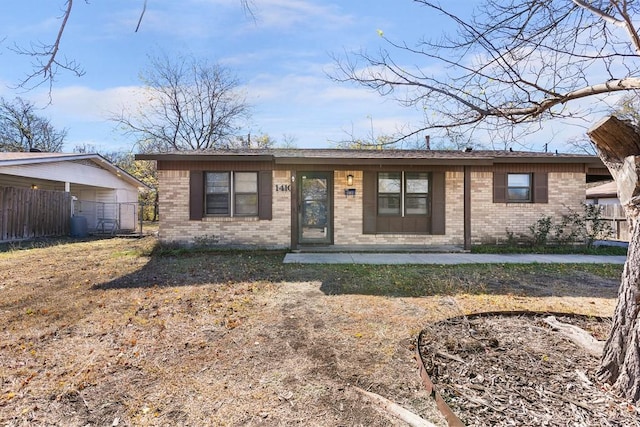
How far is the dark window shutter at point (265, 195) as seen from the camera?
9258mm

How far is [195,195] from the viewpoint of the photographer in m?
9.20

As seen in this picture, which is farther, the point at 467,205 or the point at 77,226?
the point at 77,226

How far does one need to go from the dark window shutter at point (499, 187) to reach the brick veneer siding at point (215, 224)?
6.28m

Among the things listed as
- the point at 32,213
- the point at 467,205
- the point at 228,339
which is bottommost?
the point at 228,339

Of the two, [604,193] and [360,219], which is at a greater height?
[604,193]

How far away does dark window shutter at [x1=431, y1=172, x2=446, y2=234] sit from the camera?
9.40 metres

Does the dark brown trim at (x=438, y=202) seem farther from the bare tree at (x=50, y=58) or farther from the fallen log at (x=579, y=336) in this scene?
the bare tree at (x=50, y=58)

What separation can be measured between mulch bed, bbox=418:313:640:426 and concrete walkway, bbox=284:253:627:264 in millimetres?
4083

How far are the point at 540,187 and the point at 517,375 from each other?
9037mm

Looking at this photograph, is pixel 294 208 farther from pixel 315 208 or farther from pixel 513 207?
pixel 513 207

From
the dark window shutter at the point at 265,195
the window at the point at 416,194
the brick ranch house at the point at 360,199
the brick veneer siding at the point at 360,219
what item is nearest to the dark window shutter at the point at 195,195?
the brick ranch house at the point at 360,199

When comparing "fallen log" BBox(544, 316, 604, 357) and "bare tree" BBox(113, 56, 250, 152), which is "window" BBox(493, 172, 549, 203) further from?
"bare tree" BBox(113, 56, 250, 152)

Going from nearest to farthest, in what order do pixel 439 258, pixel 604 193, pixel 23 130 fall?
pixel 439 258 → pixel 604 193 → pixel 23 130

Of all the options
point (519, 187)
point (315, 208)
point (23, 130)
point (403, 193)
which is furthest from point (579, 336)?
point (23, 130)
